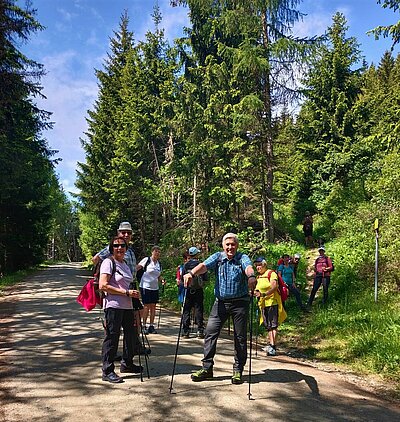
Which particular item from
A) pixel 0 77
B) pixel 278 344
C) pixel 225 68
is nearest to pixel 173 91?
pixel 225 68

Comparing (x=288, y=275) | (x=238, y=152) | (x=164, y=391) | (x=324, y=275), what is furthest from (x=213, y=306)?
(x=238, y=152)

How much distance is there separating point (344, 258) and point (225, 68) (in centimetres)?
886

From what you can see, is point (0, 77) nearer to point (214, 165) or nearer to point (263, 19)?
point (214, 165)

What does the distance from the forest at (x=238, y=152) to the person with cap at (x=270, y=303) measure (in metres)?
1.56

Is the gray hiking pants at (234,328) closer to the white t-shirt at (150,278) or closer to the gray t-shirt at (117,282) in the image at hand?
the gray t-shirt at (117,282)

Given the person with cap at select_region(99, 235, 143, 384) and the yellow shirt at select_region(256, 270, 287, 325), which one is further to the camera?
the yellow shirt at select_region(256, 270, 287, 325)

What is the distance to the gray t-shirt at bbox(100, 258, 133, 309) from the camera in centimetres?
529

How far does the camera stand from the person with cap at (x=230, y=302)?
5305 millimetres

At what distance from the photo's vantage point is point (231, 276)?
210 inches

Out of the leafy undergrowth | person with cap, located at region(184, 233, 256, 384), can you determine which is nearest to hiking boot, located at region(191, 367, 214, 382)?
person with cap, located at region(184, 233, 256, 384)

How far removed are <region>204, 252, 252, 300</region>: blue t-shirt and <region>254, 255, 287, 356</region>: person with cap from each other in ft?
7.78

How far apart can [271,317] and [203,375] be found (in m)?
2.79

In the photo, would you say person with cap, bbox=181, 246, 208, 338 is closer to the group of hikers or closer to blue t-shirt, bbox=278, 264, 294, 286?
the group of hikers

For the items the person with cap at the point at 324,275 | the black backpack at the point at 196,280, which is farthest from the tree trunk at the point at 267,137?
the black backpack at the point at 196,280
